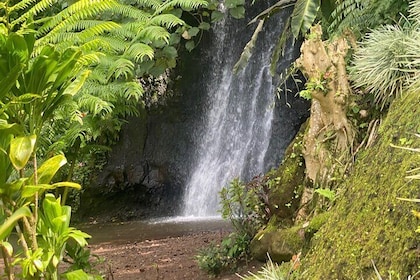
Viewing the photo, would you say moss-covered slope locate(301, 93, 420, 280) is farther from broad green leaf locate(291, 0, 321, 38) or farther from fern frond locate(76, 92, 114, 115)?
fern frond locate(76, 92, 114, 115)

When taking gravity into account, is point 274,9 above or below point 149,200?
above

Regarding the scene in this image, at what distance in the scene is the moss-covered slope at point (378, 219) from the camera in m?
1.99

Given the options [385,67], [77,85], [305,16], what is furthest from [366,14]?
[77,85]

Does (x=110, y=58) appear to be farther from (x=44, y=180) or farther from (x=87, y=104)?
(x=44, y=180)

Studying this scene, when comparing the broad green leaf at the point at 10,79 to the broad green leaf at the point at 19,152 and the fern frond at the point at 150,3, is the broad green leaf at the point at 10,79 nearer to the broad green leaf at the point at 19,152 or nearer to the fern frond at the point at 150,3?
the broad green leaf at the point at 19,152

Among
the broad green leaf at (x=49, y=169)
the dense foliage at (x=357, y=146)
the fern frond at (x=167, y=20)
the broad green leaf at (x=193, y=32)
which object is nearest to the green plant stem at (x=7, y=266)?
the broad green leaf at (x=49, y=169)

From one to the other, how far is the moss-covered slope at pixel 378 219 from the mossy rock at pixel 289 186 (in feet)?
4.08

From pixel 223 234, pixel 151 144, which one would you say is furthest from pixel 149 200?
pixel 223 234

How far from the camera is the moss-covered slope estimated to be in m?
1.99

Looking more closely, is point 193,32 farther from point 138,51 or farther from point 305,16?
point 305,16

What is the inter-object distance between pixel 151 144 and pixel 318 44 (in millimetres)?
8989

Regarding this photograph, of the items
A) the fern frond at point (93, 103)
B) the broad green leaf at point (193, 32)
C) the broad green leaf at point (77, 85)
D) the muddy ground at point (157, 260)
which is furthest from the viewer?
the broad green leaf at point (193, 32)

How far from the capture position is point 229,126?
11.4 m

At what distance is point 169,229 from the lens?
27.8 ft
